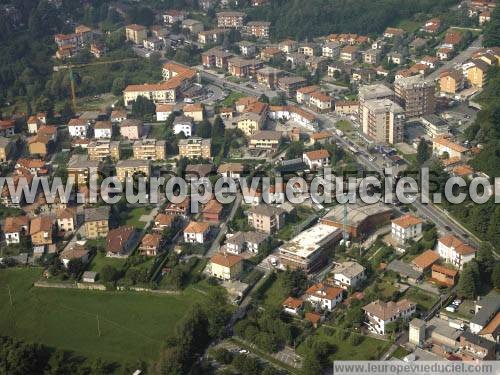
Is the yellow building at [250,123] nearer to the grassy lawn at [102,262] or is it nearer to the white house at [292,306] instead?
the grassy lawn at [102,262]

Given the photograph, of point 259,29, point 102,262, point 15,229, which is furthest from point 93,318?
point 259,29

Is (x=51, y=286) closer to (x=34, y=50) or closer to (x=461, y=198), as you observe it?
(x=461, y=198)

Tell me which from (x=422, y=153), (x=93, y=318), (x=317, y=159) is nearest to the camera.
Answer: (x=93, y=318)

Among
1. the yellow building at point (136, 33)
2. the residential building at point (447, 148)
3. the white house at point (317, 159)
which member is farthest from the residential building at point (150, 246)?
the yellow building at point (136, 33)

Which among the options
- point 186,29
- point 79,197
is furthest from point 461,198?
point 186,29

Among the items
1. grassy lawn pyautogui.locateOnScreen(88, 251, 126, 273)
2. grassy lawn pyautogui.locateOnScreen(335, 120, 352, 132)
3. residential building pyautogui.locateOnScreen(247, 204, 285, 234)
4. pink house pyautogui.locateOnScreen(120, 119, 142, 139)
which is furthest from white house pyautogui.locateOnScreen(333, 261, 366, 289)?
pink house pyautogui.locateOnScreen(120, 119, 142, 139)

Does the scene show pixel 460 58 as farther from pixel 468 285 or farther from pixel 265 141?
pixel 468 285

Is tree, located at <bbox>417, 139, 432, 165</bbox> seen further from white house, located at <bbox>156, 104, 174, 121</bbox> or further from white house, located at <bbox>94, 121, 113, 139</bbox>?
white house, located at <bbox>94, 121, 113, 139</bbox>
